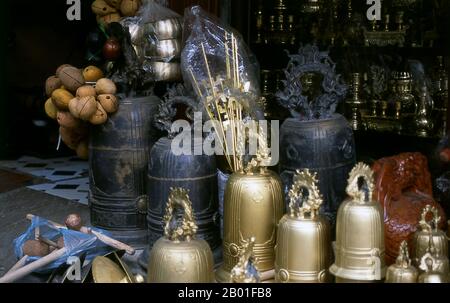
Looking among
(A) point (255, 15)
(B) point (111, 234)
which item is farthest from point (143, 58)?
(A) point (255, 15)

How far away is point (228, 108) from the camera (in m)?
3.73

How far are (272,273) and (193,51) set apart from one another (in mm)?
1587

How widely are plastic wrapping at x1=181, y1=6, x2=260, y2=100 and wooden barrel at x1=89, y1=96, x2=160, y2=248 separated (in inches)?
13.2

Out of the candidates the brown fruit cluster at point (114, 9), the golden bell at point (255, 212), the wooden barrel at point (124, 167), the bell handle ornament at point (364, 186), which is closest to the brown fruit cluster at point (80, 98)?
the wooden barrel at point (124, 167)

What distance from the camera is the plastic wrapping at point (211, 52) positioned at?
4.27 metres

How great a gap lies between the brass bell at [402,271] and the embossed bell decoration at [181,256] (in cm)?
70

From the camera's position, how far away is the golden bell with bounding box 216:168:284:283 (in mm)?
3252

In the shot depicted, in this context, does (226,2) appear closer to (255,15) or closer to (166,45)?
(166,45)

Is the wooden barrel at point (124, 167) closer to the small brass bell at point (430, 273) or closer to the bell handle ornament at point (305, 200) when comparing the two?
the bell handle ornament at point (305, 200)

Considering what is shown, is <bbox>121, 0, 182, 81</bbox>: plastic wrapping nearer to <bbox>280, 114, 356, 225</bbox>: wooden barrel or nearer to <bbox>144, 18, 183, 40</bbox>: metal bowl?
<bbox>144, 18, 183, 40</bbox>: metal bowl

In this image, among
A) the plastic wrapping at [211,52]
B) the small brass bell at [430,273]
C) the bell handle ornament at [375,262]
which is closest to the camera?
the small brass bell at [430,273]

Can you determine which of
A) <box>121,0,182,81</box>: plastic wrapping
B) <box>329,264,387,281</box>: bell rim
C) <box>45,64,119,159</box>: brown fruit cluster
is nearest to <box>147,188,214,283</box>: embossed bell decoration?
<box>329,264,387,281</box>: bell rim

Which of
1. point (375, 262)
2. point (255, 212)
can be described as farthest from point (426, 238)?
point (255, 212)
